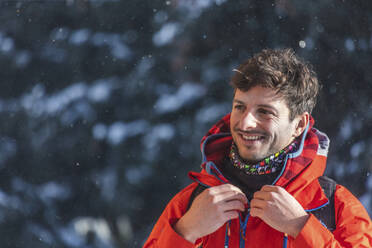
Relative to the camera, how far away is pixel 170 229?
3.37 feet

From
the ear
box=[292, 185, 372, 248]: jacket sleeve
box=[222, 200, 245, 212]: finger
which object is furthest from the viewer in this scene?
the ear

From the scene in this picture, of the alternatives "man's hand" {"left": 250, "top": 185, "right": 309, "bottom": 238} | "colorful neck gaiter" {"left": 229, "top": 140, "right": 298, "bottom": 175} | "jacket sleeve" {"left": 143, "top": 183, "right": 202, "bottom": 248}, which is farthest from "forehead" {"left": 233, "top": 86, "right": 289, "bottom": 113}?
"jacket sleeve" {"left": 143, "top": 183, "right": 202, "bottom": 248}

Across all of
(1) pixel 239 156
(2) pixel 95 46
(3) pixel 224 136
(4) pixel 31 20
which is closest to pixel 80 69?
(2) pixel 95 46

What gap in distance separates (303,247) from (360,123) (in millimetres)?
811

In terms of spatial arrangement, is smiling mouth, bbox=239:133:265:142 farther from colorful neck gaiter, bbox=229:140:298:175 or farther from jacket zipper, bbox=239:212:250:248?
jacket zipper, bbox=239:212:250:248

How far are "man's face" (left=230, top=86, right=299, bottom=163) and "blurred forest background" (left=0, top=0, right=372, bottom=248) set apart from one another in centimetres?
46

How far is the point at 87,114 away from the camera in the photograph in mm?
1511

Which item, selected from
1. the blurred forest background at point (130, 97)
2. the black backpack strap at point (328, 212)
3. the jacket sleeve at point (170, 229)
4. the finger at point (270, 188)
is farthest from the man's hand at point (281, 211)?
the blurred forest background at point (130, 97)

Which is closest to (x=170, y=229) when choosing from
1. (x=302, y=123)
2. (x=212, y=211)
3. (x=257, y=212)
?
(x=212, y=211)

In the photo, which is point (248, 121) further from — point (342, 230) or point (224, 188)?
point (342, 230)

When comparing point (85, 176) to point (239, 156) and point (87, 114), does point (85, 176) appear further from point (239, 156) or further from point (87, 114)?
point (239, 156)

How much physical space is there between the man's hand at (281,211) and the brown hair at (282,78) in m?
0.23

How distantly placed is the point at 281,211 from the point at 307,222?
2.5 inches

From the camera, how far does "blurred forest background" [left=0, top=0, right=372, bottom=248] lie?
1486mm
